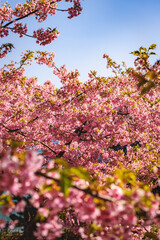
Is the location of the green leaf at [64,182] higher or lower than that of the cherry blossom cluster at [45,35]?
lower

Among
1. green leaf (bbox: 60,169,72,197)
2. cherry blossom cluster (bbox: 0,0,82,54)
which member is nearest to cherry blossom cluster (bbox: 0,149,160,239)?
green leaf (bbox: 60,169,72,197)

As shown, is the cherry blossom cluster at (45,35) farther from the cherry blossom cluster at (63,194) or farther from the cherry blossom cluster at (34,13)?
the cherry blossom cluster at (63,194)

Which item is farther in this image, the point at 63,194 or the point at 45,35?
the point at 45,35

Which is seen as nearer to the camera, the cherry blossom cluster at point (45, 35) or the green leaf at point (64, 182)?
the green leaf at point (64, 182)

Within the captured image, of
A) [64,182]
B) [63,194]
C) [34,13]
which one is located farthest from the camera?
[34,13]

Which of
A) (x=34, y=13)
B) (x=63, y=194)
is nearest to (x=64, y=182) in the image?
(x=63, y=194)

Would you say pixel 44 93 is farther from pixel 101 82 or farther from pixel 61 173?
pixel 61 173

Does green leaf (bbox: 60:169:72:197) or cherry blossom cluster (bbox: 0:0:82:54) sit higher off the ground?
cherry blossom cluster (bbox: 0:0:82:54)

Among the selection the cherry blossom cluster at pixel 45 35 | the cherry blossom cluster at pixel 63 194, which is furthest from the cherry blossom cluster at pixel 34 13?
the cherry blossom cluster at pixel 63 194

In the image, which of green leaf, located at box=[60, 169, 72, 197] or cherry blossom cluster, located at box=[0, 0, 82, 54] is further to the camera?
cherry blossom cluster, located at box=[0, 0, 82, 54]

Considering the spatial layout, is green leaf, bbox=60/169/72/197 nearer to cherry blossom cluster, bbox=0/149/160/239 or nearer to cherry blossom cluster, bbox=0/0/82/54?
cherry blossom cluster, bbox=0/149/160/239

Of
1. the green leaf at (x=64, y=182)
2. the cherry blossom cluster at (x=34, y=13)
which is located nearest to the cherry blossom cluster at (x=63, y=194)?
the green leaf at (x=64, y=182)

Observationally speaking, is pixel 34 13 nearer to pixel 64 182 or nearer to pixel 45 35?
pixel 45 35

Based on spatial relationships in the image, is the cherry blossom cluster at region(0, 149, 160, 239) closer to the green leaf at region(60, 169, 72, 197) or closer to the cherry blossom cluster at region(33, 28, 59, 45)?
the green leaf at region(60, 169, 72, 197)
